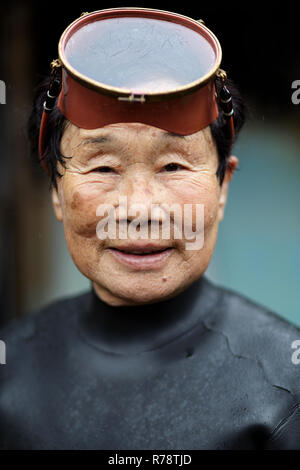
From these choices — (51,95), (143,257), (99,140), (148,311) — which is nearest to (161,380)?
(148,311)

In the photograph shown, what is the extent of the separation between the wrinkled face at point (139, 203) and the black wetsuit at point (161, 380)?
0.79ft

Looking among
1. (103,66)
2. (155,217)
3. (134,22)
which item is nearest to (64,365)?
(155,217)

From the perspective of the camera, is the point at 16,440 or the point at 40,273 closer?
the point at 16,440

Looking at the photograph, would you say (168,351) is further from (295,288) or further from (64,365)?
(295,288)

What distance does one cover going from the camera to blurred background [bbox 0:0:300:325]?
298 centimetres

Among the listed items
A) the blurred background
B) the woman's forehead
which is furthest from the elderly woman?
the blurred background

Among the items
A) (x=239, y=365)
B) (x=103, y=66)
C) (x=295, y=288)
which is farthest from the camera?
(x=295, y=288)

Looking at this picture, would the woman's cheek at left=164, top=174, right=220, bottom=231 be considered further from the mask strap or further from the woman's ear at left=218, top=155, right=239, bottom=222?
the mask strap

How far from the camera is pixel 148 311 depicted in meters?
1.70

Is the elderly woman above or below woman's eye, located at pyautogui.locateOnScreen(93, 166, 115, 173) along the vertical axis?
below

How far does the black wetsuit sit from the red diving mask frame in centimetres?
61

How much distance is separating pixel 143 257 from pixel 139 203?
164mm

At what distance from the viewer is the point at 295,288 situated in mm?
3408
